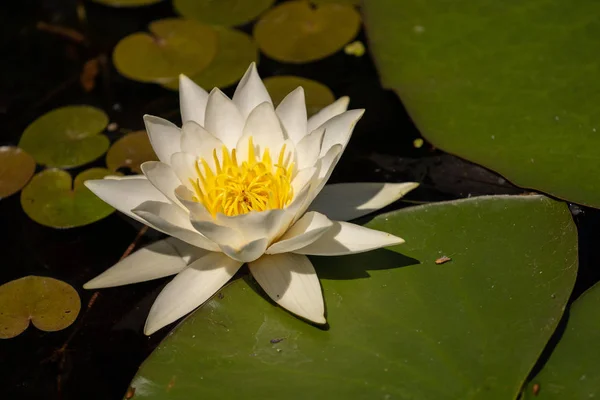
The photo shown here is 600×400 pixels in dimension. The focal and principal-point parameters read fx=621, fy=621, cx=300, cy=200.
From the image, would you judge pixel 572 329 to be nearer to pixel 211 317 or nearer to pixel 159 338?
pixel 211 317

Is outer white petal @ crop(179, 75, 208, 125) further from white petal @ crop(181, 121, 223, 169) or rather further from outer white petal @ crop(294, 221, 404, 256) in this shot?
outer white petal @ crop(294, 221, 404, 256)

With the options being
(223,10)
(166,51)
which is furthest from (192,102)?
(223,10)

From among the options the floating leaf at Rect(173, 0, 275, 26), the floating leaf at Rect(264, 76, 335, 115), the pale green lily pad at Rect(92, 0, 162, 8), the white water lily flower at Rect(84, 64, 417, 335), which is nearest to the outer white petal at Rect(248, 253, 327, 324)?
the white water lily flower at Rect(84, 64, 417, 335)

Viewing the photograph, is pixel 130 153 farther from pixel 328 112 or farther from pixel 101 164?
pixel 328 112

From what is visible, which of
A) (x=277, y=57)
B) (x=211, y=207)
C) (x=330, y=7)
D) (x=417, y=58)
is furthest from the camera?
(x=330, y=7)

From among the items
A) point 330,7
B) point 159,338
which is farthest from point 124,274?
point 330,7

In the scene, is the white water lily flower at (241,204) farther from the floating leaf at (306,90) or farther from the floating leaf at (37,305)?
the floating leaf at (306,90)

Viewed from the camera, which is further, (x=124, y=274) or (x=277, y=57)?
(x=277, y=57)
